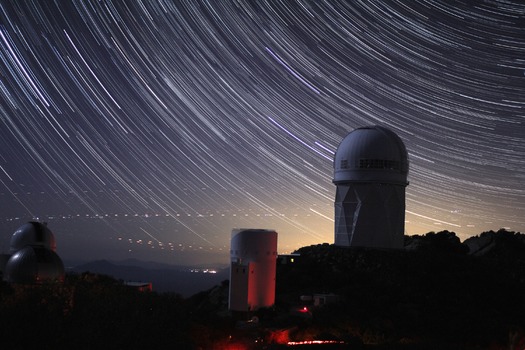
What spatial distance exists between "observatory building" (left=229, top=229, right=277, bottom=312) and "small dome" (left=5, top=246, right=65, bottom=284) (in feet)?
29.5

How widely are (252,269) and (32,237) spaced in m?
16.0

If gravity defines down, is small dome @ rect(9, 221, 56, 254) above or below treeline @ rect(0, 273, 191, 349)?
above

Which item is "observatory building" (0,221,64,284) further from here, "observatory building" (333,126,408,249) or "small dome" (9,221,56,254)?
"observatory building" (333,126,408,249)

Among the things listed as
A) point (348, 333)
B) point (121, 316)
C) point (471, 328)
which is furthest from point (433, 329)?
point (121, 316)

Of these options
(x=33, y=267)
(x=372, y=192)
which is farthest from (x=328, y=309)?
(x=33, y=267)

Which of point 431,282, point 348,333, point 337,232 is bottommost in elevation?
point 348,333

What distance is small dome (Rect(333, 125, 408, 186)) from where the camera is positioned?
144 feet

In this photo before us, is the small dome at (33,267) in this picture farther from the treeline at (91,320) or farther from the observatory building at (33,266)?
the treeline at (91,320)

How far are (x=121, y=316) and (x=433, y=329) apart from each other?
14.7 meters

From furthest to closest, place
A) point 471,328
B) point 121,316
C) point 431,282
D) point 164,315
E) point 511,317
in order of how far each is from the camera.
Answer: point 431,282 < point 511,317 < point 471,328 < point 164,315 < point 121,316

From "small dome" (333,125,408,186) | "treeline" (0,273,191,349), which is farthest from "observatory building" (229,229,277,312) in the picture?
"small dome" (333,125,408,186)

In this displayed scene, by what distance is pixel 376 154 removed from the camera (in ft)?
144

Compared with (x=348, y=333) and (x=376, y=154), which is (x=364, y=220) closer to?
(x=376, y=154)

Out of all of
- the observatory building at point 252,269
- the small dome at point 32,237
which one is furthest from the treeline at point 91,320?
the small dome at point 32,237
